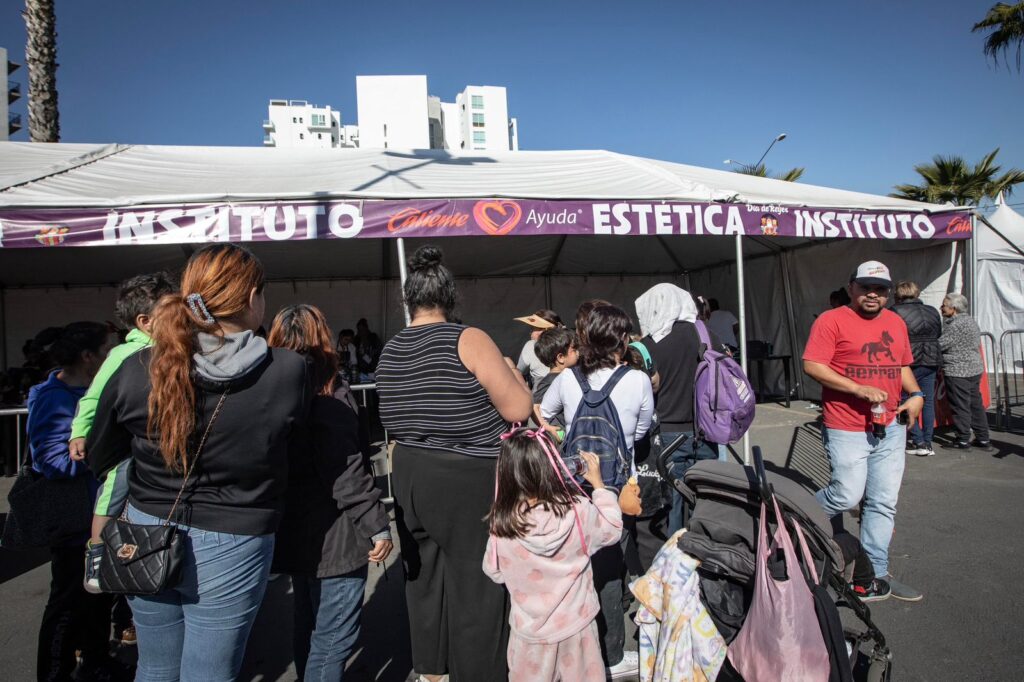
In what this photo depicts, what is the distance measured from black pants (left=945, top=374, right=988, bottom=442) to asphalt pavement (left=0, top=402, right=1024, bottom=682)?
0.93m

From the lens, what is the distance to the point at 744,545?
2.12 meters

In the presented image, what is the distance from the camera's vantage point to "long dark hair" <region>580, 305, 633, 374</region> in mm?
2920

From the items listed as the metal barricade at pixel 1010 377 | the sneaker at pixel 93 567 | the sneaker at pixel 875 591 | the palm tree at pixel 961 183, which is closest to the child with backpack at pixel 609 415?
the sneaker at pixel 875 591

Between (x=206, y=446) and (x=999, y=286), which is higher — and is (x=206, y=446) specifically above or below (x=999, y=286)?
below

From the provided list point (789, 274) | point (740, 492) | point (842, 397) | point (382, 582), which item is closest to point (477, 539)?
point (740, 492)

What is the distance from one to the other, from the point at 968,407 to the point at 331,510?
24.0 feet

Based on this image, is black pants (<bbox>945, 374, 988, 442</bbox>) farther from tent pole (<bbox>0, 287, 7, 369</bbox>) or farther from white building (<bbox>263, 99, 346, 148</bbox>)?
white building (<bbox>263, 99, 346, 148</bbox>)

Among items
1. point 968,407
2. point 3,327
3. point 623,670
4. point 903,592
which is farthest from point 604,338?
point 3,327

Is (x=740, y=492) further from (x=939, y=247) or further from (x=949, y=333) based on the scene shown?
(x=939, y=247)

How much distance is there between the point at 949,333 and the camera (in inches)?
256

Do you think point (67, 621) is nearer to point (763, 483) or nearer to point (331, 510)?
point (331, 510)

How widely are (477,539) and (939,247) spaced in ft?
29.1

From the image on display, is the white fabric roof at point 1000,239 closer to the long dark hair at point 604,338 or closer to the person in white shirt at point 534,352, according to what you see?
the person in white shirt at point 534,352

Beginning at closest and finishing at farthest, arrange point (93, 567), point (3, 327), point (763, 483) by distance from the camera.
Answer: point (93, 567) < point (763, 483) < point (3, 327)
